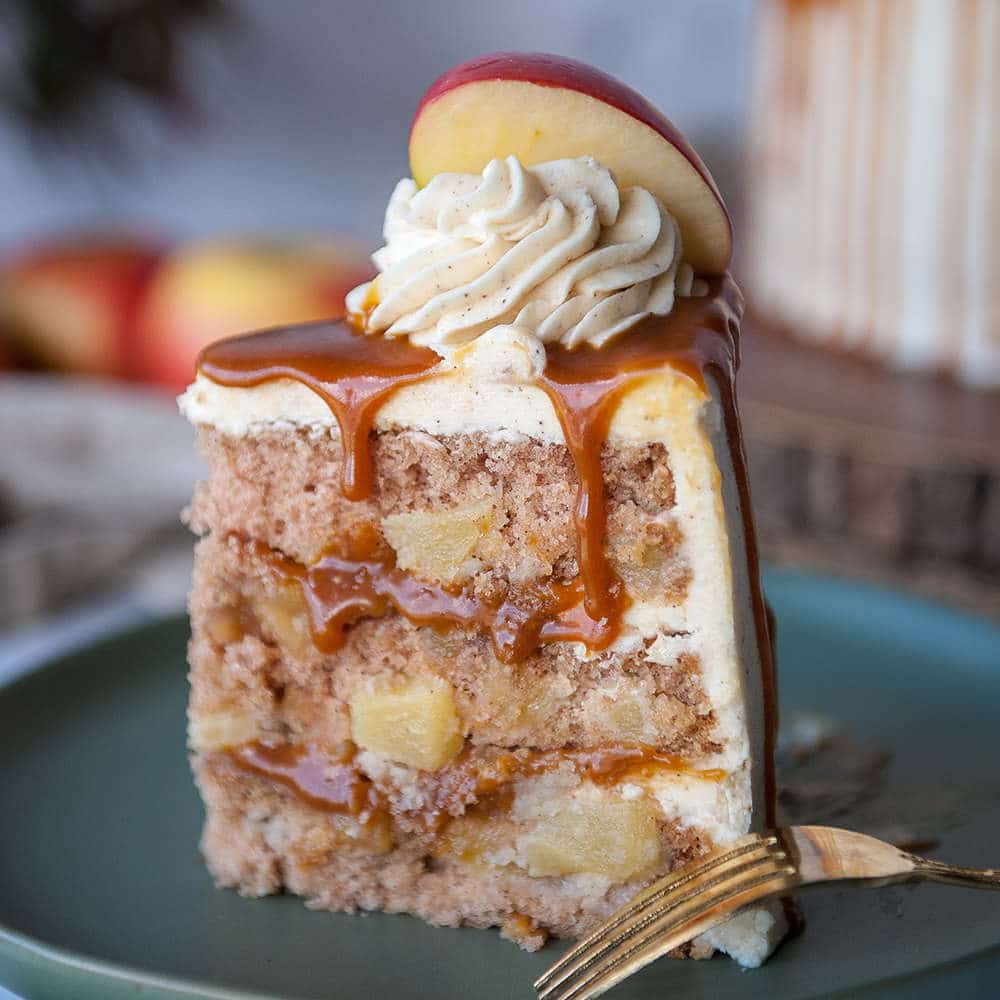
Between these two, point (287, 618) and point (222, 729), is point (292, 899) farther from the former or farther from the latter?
point (287, 618)

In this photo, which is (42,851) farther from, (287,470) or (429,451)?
(429,451)

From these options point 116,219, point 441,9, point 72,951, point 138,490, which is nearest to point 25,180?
point 116,219

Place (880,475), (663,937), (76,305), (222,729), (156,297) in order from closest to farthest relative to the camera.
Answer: (663,937) < (222,729) < (880,475) < (156,297) < (76,305)

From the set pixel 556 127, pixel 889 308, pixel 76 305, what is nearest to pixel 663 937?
pixel 556 127

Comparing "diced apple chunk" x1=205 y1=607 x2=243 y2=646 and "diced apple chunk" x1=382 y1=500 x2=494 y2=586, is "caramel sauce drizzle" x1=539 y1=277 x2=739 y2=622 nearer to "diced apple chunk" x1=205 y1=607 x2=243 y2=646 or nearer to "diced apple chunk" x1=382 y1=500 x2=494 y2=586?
"diced apple chunk" x1=382 y1=500 x2=494 y2=586

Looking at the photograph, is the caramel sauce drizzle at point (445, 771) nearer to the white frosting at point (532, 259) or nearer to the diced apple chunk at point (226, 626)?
the diced apple chunk at point (226, 626)

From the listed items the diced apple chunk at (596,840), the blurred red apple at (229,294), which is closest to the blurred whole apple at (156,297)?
the blurred red apple at (229,294)

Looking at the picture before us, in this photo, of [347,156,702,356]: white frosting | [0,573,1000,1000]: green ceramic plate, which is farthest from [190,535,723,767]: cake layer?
[347,156,702,356]: white frosting
